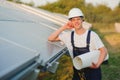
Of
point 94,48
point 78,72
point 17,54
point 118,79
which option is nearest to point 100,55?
point 94,48

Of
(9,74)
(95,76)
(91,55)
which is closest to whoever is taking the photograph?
(9,74)

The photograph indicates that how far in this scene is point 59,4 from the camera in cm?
3953

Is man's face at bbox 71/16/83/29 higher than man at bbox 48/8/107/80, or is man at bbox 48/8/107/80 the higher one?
man's face at bbox 71/16/83/29

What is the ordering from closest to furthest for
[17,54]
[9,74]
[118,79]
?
[9,74], [17,54], [118,79]

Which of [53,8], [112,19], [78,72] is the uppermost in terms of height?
[78,72]

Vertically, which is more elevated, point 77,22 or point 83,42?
point 77,22

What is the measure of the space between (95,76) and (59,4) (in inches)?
1379

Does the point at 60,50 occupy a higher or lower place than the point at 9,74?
lower

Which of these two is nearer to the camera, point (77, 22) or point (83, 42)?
point (77, 22)

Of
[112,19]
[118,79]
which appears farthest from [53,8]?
[118,79]

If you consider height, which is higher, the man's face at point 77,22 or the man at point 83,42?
the man's face at point 77,22

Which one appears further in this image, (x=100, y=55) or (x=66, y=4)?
(x=66, y=4)

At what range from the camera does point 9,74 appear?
8.51 feet

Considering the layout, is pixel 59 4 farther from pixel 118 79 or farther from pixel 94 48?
pixel 94 48
